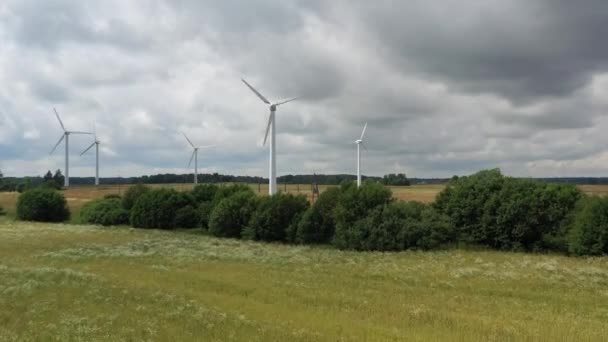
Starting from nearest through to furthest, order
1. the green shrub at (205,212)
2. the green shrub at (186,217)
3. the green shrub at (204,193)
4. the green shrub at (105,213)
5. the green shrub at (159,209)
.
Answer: the green shrub at (205,212), the green shrub at (186,217), the green shrub at (159,209), the green shrub at (204,193), the green shrub at (105,213)

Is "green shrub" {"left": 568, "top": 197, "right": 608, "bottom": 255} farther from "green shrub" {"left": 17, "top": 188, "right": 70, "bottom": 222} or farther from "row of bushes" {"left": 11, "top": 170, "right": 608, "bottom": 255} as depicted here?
"green shrub" {"left": 17, "top": 188, "right": 70, "bottom": 222}

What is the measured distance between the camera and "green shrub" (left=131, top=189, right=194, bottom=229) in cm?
8006

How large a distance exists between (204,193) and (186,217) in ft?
21.8

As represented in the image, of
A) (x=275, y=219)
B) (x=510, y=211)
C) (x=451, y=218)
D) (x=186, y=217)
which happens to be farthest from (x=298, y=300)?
(x=186, y=217)

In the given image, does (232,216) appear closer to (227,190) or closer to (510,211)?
(227,190)

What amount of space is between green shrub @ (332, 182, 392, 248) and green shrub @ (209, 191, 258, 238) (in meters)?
14.5

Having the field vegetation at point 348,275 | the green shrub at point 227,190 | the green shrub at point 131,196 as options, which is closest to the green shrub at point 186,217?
the green shrub at point 227,190

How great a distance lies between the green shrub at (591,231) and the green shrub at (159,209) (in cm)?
5383

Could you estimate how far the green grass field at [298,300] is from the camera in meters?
15.0

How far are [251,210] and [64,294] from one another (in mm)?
46256

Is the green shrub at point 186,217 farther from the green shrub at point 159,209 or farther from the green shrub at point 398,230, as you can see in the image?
the green shrub at point 398,230

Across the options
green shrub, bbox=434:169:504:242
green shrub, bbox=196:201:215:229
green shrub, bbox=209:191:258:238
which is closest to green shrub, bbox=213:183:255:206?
green shrub, bbox=196:201:215:229

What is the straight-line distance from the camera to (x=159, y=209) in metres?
80.1

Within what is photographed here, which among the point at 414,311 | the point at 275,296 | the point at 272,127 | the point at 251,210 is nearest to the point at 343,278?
the point at 275,296
